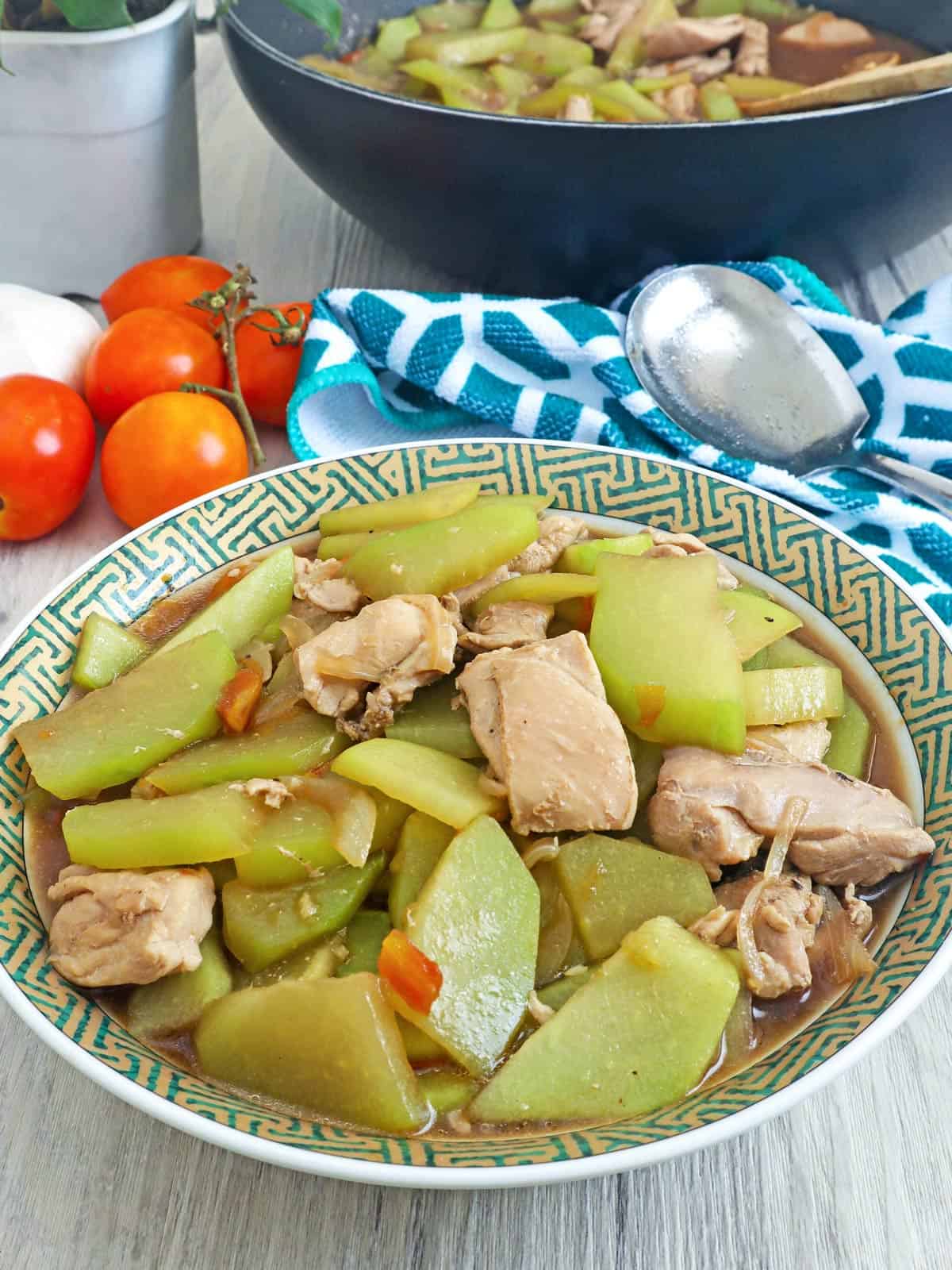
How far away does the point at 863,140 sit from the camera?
8.05ft

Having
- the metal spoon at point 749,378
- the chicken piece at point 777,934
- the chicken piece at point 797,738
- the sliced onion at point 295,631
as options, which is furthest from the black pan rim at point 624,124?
the chicken piece at point 777,934

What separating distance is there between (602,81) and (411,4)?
695mm

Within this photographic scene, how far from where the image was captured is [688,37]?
3162mm

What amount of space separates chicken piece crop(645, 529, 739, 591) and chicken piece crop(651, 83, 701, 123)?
4.79ft

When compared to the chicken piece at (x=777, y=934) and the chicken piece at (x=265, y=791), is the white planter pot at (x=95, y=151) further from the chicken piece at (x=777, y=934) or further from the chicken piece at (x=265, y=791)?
the chicken piece at (x=777, y=934)

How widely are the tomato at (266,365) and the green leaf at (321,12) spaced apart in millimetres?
614

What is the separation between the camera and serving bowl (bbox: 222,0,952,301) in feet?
7.86

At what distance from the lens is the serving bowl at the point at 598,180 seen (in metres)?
2.39

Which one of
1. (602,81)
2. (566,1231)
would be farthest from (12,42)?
(566,1231)

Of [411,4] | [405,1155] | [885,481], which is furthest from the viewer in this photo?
[411,4]

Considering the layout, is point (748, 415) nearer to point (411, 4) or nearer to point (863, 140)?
point (863, 140)

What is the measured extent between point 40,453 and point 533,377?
1119 millimetres

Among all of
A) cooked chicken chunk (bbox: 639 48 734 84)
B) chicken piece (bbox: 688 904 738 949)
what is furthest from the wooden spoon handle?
chicken piece (bbox: 688 904 738 949)

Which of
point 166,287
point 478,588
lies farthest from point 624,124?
point 166,287
